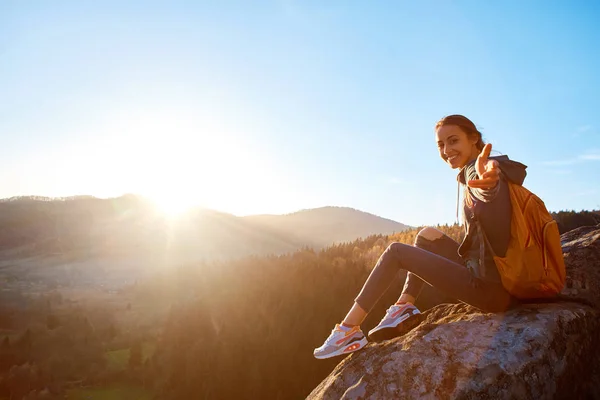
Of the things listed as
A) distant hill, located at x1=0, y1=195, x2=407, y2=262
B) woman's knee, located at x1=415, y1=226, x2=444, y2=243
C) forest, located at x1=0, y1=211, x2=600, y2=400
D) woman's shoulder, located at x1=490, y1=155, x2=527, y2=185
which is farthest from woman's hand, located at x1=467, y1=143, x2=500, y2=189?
distant hill, located at x1=0, y1=195, x2=407, y2=262

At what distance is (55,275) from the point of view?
2122 centimetres

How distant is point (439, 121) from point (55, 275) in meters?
23.0

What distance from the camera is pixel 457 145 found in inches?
131

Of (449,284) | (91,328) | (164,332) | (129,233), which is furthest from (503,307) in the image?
(129,233)

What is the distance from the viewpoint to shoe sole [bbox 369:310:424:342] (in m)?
3.37

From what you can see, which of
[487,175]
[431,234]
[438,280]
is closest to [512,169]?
[487,175]

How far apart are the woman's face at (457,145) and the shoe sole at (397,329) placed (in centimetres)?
133

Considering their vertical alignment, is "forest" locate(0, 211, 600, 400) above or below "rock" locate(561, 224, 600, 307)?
below

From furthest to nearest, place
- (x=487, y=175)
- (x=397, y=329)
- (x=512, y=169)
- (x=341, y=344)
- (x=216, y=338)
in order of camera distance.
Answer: (x=216, y=338), (x=397, y=329), (x=341, y=344), (x=512, y=169), (x=487, y=175)

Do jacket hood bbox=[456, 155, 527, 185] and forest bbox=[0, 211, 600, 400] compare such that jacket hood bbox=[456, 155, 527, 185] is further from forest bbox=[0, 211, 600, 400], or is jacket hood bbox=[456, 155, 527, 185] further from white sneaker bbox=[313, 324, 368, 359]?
forest bbox=[0, 211, 600, 400]

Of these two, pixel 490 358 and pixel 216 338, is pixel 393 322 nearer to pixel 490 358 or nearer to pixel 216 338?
pixel 490 358

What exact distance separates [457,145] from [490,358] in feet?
5.30

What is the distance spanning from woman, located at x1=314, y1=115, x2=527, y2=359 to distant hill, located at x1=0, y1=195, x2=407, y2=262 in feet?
68.5

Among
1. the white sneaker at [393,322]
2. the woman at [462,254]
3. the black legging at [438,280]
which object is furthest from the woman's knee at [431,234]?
the white sneaker at [393,322]
